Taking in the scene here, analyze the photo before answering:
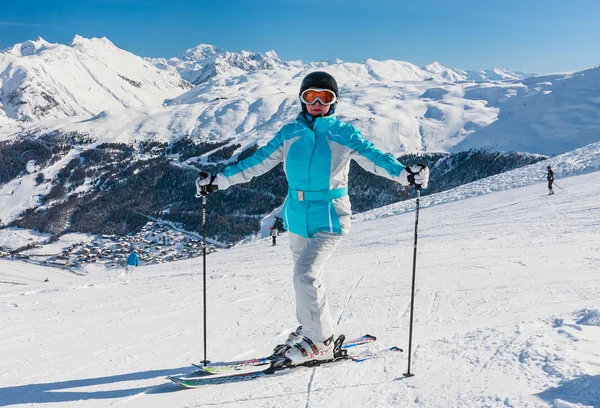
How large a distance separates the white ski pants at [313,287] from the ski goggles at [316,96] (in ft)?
3.92

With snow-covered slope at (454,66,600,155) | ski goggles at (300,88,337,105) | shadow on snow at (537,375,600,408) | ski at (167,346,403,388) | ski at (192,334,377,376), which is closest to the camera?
shadow on snow at (537,375,600,408)

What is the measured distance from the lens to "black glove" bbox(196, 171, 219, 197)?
4543 mm

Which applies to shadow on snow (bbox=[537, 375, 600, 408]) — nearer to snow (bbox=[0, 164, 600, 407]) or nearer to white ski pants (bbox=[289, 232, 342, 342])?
snow (bbox=[0, 164, 600, 407])

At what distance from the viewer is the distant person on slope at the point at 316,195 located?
4.11 metres

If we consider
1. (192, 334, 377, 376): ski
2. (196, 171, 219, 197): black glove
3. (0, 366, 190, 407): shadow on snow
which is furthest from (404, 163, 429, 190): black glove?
(0, 366, 190, 407): shadow on snow

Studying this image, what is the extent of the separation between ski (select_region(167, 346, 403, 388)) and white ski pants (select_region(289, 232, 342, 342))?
247mm

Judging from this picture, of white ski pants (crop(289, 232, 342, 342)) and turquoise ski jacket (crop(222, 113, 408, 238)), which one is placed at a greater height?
turquoise ski jacket (crop(222, 113, 408, 238))

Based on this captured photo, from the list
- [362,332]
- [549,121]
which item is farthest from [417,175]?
[549,121]

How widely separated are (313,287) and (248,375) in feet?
2.90

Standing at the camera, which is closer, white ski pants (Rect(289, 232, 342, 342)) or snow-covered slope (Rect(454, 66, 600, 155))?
white ski pants (Rect(289, 232, 342, 342))

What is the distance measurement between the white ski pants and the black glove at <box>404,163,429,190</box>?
83cm

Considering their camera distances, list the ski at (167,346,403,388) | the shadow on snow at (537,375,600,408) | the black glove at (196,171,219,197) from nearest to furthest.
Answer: the shadow on snow at (537,375,600,408), the ski at (167,346,403,388), the black glove at (196,171,219,197)

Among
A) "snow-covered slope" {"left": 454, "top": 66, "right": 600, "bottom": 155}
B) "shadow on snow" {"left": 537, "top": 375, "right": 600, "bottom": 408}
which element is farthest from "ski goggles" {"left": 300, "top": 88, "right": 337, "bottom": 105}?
"snow-covered slope" {"left": 454, "top": 66, "right": 600, "bottom": 155}

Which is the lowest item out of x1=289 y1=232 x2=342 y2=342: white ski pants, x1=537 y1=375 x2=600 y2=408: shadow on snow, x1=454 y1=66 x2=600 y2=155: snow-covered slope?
x1=537 y1=375 x2=600 y2=408: shadow on snow
